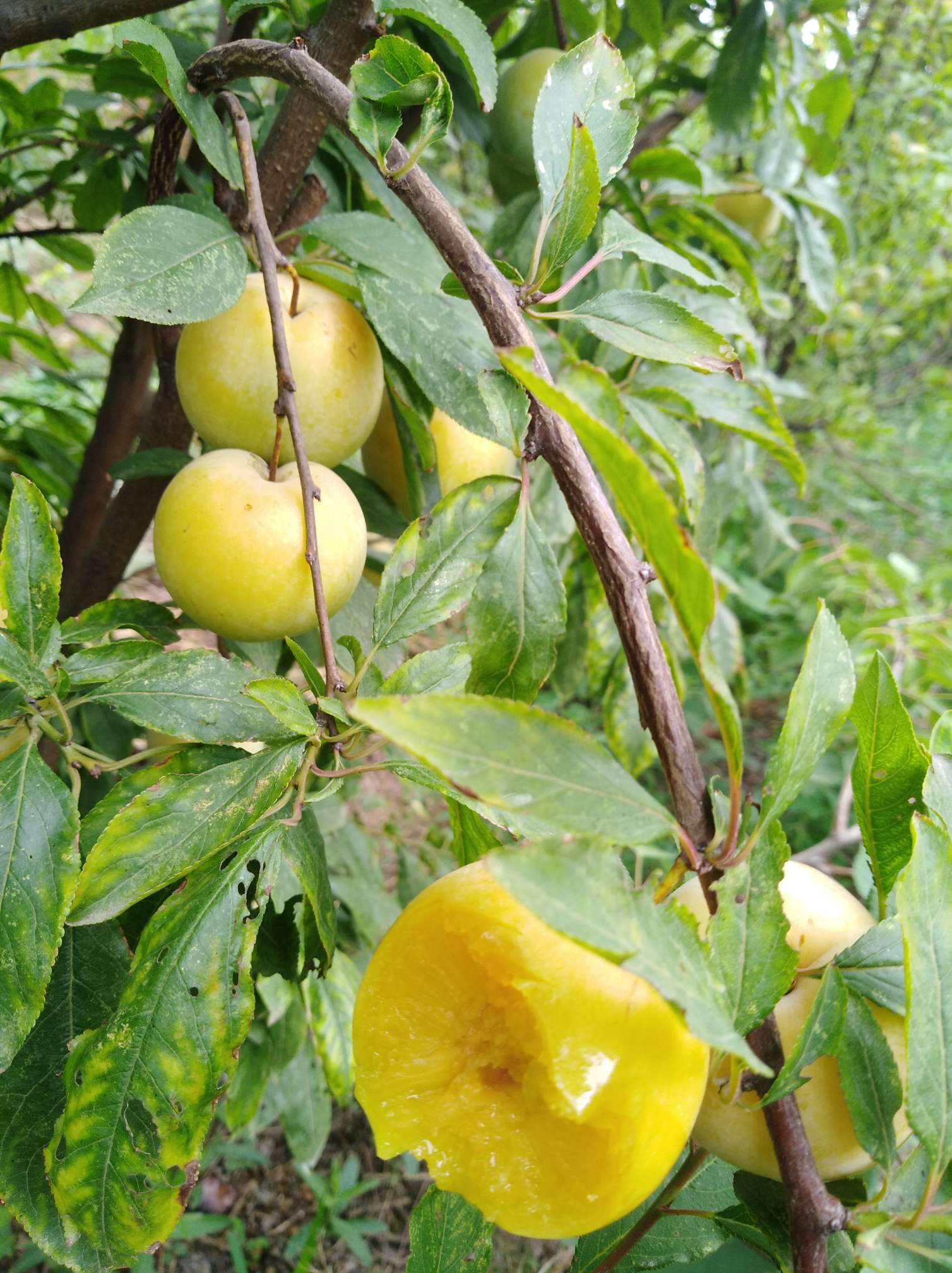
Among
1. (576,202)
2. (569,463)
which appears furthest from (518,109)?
(569,463)

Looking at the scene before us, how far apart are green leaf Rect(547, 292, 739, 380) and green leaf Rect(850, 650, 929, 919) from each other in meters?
0.18

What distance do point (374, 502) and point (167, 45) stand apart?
1.08 ft

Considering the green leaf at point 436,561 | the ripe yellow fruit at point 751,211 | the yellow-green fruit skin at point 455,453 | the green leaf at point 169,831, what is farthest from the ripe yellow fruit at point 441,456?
the ripe yellow fruit at point 751,211

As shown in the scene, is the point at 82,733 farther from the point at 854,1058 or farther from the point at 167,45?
the point at 854,1058

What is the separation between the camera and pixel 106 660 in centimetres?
56

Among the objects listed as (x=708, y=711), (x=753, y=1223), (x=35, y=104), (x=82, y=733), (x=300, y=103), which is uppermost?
(x=300, y=103)

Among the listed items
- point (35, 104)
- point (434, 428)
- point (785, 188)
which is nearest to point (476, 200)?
point (785, 188)

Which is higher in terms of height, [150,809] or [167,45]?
[167,45]

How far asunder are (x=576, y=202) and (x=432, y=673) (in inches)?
10.1

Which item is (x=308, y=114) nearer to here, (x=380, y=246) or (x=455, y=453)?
(x=380, y=246)

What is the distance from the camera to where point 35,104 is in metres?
1.20

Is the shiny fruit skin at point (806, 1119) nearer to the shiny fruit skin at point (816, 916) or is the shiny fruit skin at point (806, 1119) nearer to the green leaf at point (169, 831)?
the shiny fruit skin at point (816, 916)

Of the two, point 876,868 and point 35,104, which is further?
point 35,104

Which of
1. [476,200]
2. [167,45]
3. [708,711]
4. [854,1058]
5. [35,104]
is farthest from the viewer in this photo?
[708,711]
